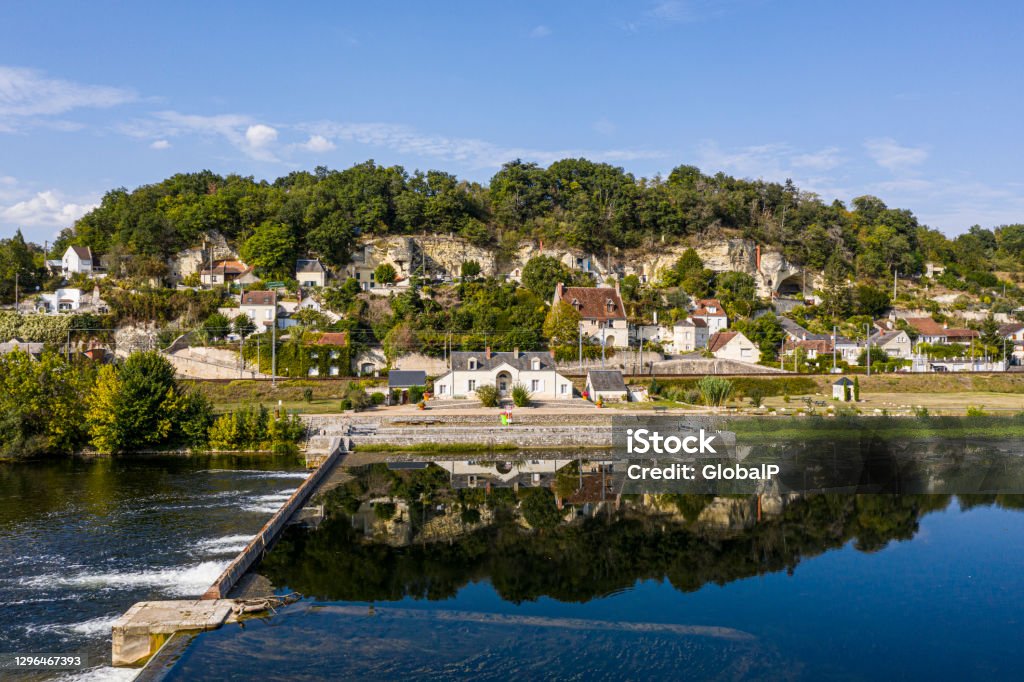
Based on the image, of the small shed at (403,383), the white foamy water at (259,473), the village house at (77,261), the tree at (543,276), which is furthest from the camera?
the village house at (77,261)

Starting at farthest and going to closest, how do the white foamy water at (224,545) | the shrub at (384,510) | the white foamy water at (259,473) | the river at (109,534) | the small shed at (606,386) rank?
the small shed at (606,386) < the white foamy water at (259,473) < the shrub at (384,510) < the white foamy water at (224,545) < the river at (109,534)

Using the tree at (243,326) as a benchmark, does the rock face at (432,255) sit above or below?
above

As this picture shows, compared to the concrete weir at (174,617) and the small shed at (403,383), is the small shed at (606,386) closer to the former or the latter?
the small shed at (403,383)

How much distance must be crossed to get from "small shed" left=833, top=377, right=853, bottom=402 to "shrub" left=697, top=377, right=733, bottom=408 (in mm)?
6582

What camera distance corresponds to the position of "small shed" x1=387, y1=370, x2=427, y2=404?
3950 centimetres

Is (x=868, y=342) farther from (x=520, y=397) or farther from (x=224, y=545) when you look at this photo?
(x=224, y=545)

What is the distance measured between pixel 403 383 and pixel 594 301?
19.0 metres

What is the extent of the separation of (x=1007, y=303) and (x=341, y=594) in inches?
2815

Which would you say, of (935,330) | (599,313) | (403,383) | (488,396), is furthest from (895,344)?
(403,383)

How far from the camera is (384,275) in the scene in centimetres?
6025

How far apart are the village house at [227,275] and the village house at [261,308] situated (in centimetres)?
645

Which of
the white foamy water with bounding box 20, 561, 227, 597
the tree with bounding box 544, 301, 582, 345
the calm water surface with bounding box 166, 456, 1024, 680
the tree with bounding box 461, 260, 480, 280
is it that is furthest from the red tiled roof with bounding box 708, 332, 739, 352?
the white foamy water with bounding box 20, 561, 227, 597

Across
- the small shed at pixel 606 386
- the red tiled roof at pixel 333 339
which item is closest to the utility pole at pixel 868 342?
the small shed at pixel 606 386

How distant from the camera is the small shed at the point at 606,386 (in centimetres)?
3997
